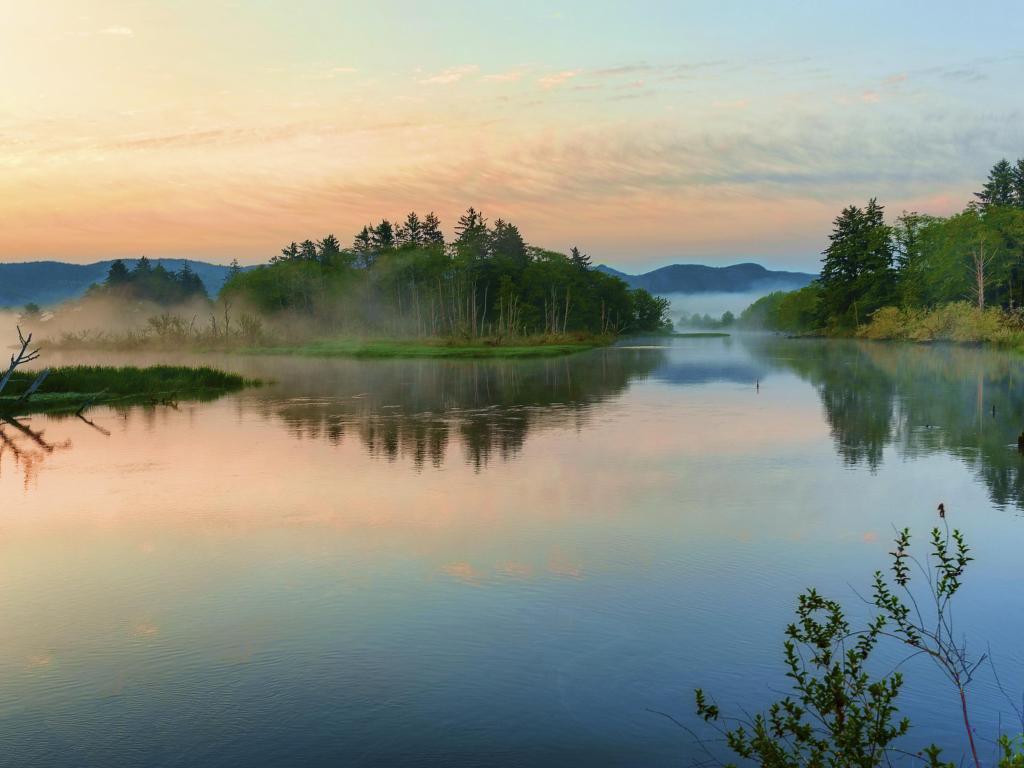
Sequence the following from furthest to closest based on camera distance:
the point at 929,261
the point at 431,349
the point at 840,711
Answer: the point at 929,261
the point at 431,349
the point at 840,711

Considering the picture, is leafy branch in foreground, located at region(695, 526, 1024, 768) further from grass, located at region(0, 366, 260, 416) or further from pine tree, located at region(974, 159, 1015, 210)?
pine tree, located at region(974, 159, 1015, 210)

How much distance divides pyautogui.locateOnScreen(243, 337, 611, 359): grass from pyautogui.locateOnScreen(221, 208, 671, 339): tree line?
20029 millimetres

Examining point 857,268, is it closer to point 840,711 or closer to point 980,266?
point 980,266

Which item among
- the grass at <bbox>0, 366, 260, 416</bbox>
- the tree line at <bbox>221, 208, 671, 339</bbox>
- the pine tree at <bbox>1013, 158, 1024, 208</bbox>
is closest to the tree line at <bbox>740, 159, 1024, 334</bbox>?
the pine tree at <bbox>1013, 158, 1024, 208</bbox>

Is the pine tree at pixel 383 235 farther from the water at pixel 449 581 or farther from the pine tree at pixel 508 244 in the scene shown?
the water at pixel 449 581

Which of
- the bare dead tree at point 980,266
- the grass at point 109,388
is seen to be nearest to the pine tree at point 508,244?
the bare dead tree at point 980,266

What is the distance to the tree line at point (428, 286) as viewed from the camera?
549 feet

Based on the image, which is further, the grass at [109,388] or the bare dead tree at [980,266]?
the bare dead tree at [980,266]

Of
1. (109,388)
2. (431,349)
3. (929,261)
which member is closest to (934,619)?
(109,388)

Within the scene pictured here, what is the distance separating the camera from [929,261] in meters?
144

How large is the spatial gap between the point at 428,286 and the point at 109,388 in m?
122

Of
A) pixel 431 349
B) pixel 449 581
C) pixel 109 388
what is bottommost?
pixel 449 581

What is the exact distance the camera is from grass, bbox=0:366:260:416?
43.0 m

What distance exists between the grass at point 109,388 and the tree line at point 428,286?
9709cm
